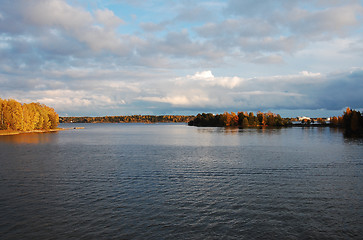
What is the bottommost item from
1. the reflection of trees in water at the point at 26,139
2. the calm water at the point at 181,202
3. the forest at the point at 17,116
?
the calm water at the point at 181,202

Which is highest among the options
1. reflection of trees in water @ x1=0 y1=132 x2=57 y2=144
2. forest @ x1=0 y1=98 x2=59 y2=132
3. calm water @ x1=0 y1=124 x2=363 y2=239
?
forest @ x1=0 y1=98 x2=59 y2=132

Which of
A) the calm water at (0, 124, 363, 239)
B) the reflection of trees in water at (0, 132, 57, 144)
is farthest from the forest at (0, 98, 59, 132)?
the calm water at (0, 124, 363, 239)

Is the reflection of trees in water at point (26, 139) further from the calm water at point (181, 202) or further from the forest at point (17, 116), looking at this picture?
the calm water at point (181, 202)

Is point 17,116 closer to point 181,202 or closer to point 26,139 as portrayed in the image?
point 26,139

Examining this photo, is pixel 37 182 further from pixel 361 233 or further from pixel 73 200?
pixel 361 233

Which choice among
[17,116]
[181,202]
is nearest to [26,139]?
[17,116]

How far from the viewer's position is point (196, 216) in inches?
872

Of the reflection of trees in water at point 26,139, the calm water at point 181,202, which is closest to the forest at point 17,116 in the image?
the reflection of trees in water at point 26,139

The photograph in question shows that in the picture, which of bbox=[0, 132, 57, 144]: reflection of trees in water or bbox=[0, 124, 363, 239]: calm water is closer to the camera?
bbox=[0, 124, 363, 239]: calm water

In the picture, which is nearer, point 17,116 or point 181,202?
point 181,202

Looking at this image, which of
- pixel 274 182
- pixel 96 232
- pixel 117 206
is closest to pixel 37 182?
pixel 117 206

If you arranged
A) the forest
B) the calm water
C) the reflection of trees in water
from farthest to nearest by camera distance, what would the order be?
the forest
the reflection of trees in water
the calm water

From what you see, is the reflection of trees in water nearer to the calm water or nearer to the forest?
the forest

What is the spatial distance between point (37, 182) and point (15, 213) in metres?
11.7
